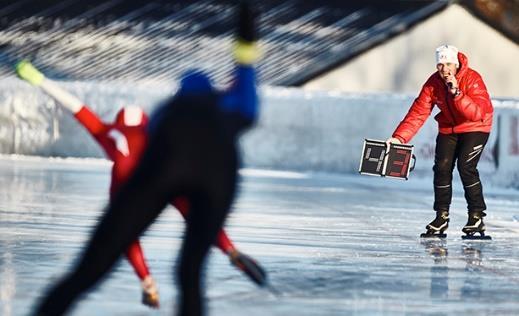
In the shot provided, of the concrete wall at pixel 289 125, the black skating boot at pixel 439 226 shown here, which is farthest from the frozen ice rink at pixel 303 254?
the concrete wall at pixel 289 125

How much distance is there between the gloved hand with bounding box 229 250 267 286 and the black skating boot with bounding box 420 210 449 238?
6052 mm

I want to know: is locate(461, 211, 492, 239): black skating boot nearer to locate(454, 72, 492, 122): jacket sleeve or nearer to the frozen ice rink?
the frozen ice rink

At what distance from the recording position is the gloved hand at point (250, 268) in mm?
7664

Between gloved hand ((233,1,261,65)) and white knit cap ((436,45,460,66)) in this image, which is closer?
gloved hand ((233,1,261,65))

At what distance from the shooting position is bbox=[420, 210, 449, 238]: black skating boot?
45.3 ft

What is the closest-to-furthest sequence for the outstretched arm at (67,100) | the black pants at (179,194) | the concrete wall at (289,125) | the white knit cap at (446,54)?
the black pants at (179,194), the outstretched arm at (67,100), the white knit cap at (446,54), the concrete wall at (289,125)

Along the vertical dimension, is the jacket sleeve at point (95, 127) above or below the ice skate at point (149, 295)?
above

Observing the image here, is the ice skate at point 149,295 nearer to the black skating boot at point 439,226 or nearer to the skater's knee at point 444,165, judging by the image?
the skater's knee at point 444,165

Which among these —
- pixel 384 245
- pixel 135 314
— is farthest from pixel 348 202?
pixel 135 314

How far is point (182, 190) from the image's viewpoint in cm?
634

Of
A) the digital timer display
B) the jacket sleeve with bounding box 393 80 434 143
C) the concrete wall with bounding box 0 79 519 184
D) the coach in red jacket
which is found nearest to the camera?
the coach in red jacket

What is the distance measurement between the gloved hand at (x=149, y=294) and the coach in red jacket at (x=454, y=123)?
17.5 ft

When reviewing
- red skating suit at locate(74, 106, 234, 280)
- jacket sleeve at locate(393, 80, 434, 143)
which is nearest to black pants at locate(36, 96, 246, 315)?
red skating suit at locate(74, 106, 234, 280)

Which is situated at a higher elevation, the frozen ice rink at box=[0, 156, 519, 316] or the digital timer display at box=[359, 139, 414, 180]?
the digital timer display at box=[359, 139, 414, 180]
